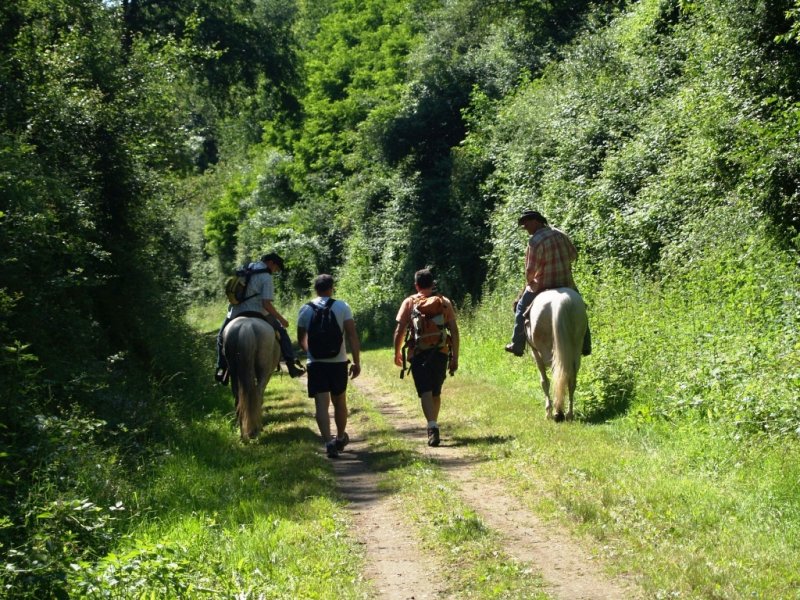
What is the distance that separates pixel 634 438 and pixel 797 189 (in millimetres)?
4159

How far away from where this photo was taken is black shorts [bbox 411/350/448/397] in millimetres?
11375

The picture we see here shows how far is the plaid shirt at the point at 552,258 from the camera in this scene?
11.6 m

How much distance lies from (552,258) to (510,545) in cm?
546

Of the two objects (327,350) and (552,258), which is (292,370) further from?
(552,258)

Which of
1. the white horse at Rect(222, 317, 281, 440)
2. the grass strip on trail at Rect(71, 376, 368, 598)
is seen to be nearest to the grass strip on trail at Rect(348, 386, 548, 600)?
the grass strip on trail at Rect(71, 376, 368, 598)

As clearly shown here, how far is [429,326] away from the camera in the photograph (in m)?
11.3

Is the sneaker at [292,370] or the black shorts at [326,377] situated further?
the sneaker at [292,370]

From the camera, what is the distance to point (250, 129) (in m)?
49.8

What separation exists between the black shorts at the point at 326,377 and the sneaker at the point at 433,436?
1.13 metres

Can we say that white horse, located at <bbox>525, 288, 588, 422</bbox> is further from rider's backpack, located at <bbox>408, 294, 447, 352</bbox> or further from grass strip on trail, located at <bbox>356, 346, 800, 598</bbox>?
rider's backpack, located at <bbox>408, 294, 447, 352</bbox>

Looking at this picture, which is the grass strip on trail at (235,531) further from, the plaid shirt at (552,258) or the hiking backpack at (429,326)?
the plaid shirt at (552,258)

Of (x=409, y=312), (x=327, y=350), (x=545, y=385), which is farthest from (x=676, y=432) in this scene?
(x=327, y=350)

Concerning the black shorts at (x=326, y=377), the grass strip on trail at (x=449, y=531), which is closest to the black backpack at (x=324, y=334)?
the black shorts at (x=326, y=377)

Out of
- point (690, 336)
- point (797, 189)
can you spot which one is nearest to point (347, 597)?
point (690, 336)
